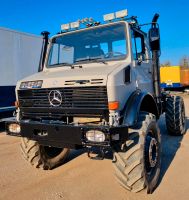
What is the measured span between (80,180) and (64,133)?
1.23 m

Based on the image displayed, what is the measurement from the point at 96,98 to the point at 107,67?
732 mm

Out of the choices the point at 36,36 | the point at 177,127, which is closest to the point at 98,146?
the point at 177,127

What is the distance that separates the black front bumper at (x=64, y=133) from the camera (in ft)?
12.0

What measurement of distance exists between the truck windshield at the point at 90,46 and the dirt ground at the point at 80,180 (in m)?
2.01

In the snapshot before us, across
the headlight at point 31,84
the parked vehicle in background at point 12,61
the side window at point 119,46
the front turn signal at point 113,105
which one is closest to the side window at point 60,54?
the side window at point 119,46

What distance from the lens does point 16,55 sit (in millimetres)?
9672

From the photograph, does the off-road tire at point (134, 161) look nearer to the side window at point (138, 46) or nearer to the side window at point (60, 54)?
the side window at point (138, 46)

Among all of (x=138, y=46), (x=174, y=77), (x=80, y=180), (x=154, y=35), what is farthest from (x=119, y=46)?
(x=174, y=77)

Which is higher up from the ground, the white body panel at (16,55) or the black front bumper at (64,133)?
the white body panel at (16,55)

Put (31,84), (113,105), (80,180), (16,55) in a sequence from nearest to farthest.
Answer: (113,105) < (31,84) < (80,180) < (16,55)

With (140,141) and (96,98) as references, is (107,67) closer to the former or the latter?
(96,98)

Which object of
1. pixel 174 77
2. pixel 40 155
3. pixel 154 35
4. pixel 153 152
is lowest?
pixel 40 155

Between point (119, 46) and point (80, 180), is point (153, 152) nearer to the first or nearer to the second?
point (80, 180)

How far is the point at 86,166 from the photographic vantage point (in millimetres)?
5488
